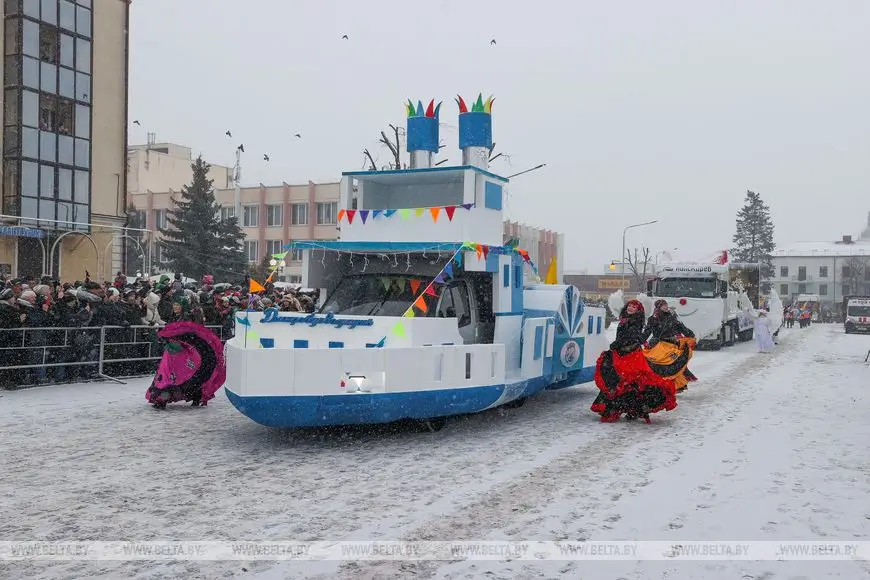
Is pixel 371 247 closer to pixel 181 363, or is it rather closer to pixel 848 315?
pixel 181 363

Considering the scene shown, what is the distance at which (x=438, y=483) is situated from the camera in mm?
7367

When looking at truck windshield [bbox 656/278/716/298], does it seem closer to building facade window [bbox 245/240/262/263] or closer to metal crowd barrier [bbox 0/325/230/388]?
metal crowd barrier [bbox 0/325/230/388]

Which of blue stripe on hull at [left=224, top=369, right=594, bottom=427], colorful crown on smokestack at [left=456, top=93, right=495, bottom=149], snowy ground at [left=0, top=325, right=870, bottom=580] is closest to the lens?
snowy ground at [left=0, top=325, right=870, bottom=580]

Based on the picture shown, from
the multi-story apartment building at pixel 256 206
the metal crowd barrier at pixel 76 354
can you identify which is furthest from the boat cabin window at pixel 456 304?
the multi-story apartment building at pixel 256 206

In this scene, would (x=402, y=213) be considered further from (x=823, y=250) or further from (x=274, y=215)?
(x=823, y=250)

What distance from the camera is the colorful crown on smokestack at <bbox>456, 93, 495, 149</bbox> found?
1172 centimetres

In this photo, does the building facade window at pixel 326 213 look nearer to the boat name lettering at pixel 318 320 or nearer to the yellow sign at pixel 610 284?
the yellow sign at pixel 610 284

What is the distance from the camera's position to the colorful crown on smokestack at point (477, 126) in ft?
38.4

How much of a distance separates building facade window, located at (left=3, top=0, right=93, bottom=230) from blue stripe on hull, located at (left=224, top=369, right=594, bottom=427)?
25721 mm

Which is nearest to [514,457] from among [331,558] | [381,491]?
[381,491]

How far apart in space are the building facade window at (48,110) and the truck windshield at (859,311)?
3882cm

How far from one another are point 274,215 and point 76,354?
5211 cm

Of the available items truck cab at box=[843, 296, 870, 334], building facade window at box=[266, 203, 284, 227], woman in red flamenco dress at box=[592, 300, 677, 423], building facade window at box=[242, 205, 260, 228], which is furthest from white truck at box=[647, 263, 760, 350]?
building facade window at box=[242, 205, 260, 228]

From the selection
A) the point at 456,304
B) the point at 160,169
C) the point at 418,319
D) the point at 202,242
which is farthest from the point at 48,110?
the point at 160,169
